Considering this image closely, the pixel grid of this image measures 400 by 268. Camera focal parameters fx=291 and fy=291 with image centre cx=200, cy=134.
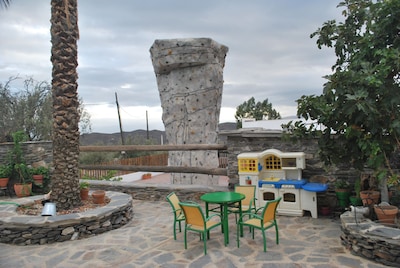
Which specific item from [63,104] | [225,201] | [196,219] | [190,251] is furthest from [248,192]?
[63,104]

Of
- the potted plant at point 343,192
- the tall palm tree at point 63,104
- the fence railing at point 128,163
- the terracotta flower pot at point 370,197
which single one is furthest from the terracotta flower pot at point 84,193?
the terracotta flower pot at point 370,197

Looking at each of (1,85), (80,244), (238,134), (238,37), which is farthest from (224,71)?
(1,85)

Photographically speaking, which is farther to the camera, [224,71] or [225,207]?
[224,71]

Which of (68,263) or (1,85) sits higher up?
(1,85)

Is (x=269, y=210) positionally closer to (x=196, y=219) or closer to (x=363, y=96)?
(x=196, y=219)

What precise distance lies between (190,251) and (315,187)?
2473 millimetres

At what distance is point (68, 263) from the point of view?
3.65 m

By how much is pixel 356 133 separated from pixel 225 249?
2.29 meters

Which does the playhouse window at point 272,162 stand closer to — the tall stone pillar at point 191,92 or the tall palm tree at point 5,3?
the tall stone pillar at point 191,92

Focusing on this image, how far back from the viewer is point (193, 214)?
3.77 meters

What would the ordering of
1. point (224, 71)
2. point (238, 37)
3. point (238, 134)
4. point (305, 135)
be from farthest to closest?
point (224, 71)
point (238, 37)
point (238, 134)
point (305, 135)

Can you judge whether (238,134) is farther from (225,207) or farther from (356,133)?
(356,133)

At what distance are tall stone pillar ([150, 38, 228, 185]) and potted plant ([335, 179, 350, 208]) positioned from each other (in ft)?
11.3

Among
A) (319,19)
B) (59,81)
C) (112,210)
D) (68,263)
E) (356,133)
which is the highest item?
(319,19)
